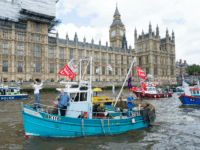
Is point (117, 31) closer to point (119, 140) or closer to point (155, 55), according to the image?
point (155, 55)

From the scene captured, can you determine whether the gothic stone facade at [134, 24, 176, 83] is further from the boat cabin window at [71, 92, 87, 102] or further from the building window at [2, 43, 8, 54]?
the boat cabin window at [71, 92, 87, 102]

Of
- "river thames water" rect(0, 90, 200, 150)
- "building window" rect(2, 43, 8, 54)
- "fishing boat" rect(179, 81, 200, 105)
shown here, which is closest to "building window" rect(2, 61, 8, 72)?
"building window" rect(2, 43, 8, 54)

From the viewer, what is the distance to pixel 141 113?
510 inches

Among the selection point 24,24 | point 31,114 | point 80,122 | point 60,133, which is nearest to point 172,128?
point 80,122

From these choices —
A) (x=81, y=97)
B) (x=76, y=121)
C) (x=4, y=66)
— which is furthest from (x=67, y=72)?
(x=4, y=66)

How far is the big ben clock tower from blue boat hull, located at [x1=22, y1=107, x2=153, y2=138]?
251 ft

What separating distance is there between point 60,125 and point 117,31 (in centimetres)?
8088

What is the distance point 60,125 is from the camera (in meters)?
10.2

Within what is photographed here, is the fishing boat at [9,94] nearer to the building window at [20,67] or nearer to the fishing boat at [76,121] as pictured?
the building window at [20,67]

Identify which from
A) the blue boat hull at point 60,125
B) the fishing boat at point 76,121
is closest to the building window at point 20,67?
the fishing boat at point 76,121

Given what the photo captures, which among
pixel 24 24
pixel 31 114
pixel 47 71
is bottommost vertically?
pixel 31 114

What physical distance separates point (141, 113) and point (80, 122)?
16.9 ft

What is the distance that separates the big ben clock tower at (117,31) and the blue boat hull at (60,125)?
76.5 meters

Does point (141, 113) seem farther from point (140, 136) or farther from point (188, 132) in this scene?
point (188, 132)
